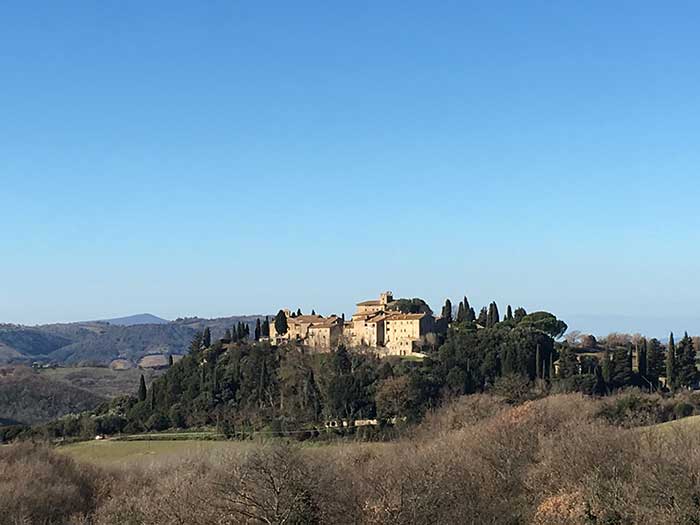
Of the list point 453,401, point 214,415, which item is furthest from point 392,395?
point 214,415

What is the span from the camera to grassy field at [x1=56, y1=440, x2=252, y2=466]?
41.2m

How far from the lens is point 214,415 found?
192 feet

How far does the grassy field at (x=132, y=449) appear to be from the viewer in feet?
135

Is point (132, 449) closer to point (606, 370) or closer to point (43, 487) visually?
point (43, 487)

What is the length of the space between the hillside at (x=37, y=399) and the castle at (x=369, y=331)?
25.4m

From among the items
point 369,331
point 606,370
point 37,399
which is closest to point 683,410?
point 606,370

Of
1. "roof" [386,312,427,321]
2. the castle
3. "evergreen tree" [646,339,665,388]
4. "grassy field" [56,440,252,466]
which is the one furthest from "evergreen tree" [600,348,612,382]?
"grassy field" [56,440,252,466]

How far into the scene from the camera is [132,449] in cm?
4775

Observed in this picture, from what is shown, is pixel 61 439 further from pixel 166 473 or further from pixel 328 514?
pixel 328 514

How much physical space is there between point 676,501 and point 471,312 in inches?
2110

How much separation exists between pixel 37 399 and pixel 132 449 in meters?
48.0

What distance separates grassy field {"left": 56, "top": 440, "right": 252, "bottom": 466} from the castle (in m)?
23.2

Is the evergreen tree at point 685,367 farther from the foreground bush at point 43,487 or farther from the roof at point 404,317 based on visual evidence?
the foreground bush at point 43,487

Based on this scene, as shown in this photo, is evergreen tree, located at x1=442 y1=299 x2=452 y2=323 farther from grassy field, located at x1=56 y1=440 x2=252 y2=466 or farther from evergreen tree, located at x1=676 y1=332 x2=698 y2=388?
grassy field, located at x1=56 y1=440 x2=252 y2=466
